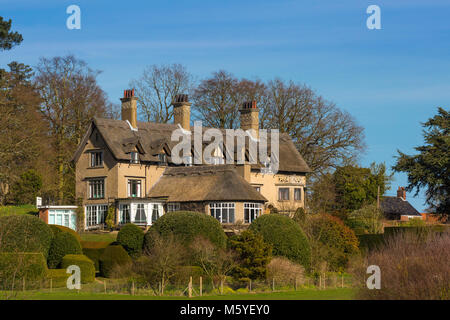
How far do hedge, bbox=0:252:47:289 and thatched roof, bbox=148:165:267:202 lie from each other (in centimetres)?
1843

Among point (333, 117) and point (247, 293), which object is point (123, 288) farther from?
point (333, 117)

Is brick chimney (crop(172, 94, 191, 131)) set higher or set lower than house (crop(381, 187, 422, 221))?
higher

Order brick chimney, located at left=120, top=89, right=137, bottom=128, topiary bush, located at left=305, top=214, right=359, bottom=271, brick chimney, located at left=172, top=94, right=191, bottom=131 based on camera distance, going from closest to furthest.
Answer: topiary bush, located at left=305, top=214, right=359, bottom=271
brick chimney, located at left=120, top=89, right=137, bottom=128
brick chimney, located at left=172, top=94, right=191, bottom=131

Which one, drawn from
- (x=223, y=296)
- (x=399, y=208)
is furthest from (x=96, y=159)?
(x=399, y=208)

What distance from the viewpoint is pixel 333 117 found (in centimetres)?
6875

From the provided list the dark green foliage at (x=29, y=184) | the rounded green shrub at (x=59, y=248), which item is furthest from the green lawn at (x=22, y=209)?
the rounded green shrub at (x=59, y=248)

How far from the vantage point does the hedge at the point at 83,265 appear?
35812 mm

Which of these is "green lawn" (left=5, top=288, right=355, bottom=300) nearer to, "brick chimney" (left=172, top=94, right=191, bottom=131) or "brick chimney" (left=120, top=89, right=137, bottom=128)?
"brick chimney" (left=120, top=89, right=137, bottom=128)

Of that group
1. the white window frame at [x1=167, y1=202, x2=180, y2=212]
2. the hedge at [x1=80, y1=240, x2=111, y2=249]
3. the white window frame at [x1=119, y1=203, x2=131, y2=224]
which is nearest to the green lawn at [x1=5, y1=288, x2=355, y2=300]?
the hedge at [x1=80, y1=240, x2=111, y2=249]

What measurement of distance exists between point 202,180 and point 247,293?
22376 mm

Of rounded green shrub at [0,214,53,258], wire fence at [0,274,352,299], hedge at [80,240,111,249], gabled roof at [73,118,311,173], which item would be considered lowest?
wire fence at [0,274,352,299]

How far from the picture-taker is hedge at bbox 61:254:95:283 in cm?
3581

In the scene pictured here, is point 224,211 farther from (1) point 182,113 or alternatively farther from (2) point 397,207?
(2) point 397,207

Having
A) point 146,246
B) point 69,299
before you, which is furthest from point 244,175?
point 69,299
